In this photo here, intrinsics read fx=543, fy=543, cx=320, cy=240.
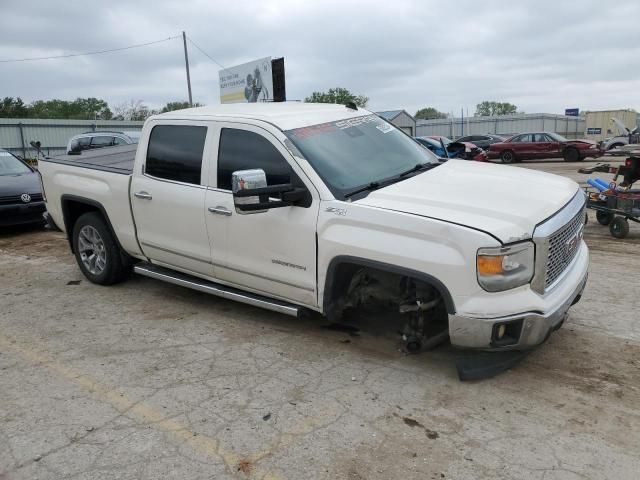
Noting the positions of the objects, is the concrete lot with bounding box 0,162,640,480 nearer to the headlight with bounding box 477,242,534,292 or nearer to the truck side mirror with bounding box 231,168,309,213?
the headlight with bounding box 477,242,534,292

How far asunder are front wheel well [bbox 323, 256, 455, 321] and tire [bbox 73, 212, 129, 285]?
9.38ft

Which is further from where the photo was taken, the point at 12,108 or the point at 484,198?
the point at 12,108

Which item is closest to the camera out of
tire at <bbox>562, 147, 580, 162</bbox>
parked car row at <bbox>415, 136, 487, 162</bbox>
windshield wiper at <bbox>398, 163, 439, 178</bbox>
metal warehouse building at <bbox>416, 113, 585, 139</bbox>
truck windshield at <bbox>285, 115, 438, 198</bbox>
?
truck windshield at <bbox>285, 115, 438, 198</bbox>

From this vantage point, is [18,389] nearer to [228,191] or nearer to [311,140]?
[228,191]

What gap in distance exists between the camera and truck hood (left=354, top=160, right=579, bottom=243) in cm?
330

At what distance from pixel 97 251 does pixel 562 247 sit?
466cm

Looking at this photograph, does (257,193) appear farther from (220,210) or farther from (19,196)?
(19,196)

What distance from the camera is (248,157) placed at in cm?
436

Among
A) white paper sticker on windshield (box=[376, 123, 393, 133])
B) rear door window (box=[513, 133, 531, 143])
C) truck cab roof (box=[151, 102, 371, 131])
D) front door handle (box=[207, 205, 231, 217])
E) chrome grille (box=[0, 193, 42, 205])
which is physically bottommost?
chrome grille (box=[0, 193, 42, 205])

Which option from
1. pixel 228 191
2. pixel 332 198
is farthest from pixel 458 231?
pixel 228 191


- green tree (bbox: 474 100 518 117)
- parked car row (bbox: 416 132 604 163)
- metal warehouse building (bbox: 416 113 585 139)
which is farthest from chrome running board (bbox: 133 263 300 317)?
green tree (bbox: 474 100 518 117)

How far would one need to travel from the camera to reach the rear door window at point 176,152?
4.72 m

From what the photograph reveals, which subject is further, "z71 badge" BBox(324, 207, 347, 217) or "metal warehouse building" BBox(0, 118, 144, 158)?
"metal warehouse building" BBox(0, 118, 144, 158)

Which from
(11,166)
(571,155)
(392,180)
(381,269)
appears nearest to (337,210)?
(381,269)
